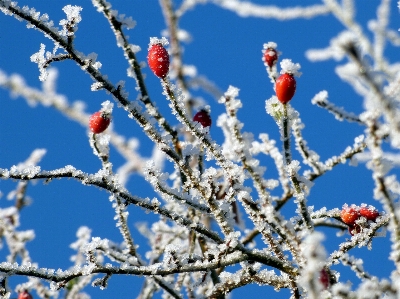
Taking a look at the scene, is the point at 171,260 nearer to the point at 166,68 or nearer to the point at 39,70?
the point at 166,68

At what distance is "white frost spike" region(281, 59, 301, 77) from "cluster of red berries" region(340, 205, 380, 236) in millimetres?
596

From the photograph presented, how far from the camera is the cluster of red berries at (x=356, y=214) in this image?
6.66 ft

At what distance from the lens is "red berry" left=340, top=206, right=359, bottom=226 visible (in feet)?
6.67

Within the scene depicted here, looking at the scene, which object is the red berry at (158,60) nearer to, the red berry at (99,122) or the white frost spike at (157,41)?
the white frost spike at (157,41)

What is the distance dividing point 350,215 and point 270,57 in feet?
2.38

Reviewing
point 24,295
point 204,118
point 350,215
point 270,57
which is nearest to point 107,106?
point 204,118

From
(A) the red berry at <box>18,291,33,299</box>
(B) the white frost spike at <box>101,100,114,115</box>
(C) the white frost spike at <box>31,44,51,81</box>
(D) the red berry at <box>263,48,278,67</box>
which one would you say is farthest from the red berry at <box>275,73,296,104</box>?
(A) the red berry at <box>18,291,33,299</box>

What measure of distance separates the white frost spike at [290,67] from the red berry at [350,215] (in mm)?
593

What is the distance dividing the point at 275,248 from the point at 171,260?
1.26 ft

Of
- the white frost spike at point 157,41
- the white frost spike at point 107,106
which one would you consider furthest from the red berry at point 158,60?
the white frost spike at point 107,106

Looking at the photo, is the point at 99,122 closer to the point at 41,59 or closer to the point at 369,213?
the point at 41,59

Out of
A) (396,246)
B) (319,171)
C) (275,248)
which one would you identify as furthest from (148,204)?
(319,171)

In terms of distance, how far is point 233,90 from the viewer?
1773mm

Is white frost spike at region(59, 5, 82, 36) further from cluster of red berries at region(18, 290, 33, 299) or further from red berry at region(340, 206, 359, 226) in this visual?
cluster of red berries at region(18, 290, 33, 299)
